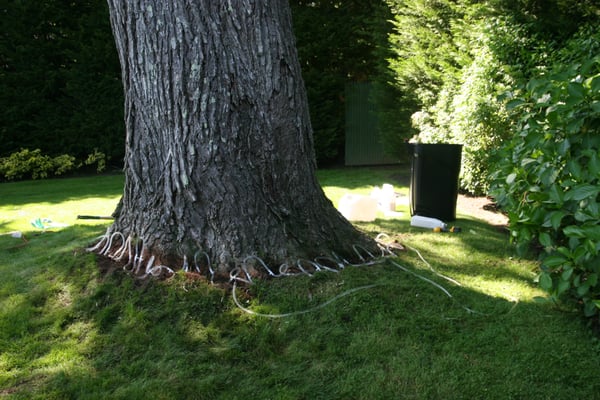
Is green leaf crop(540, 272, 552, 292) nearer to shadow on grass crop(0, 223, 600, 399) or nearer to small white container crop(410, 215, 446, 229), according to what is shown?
shadow on grass crop(0, 223, 600, 399)

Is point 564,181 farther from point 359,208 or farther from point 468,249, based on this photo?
point 359,208

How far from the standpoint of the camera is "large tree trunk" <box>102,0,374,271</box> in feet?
9.50

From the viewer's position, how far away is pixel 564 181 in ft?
6.93

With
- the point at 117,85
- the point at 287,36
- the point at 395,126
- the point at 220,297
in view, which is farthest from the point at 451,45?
the point at 117,85

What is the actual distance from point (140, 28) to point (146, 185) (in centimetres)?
109

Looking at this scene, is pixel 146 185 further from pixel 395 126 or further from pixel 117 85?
pixel 117 85

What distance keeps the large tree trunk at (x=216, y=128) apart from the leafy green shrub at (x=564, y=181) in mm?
1425

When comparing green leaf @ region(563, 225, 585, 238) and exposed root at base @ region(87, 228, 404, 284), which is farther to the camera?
exposed root at base @ region(87, 228, 404, 284)

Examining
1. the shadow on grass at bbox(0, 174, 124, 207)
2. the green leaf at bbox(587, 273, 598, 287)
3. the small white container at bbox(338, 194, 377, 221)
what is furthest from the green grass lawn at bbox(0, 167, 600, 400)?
the shadow on grass at bbox(0, 174, 124, 207)

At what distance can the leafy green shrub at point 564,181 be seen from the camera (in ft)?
6.39

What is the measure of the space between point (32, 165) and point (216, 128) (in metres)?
9.61

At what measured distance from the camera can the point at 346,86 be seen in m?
11.4

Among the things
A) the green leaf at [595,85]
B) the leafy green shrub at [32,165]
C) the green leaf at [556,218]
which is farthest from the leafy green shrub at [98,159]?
the green leaf at [595,85]

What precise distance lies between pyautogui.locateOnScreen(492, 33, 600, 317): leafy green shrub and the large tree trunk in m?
1.42
